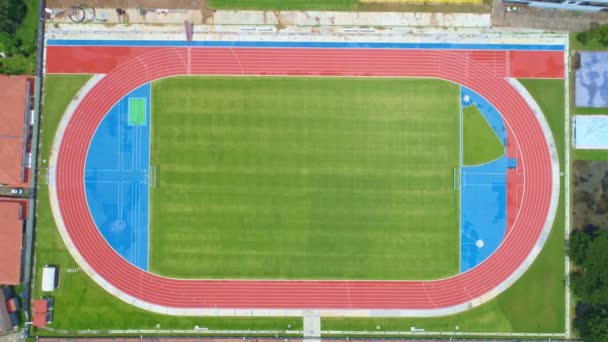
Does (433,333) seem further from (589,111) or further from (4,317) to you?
(4,317)

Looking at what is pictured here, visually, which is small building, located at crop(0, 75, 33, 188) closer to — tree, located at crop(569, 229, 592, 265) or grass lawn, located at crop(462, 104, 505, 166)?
grass lawn, located at crop(462, 104, 505, 166)

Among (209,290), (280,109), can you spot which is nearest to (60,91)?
(280,109)

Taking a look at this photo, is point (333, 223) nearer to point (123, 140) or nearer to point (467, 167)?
point (467, 167)

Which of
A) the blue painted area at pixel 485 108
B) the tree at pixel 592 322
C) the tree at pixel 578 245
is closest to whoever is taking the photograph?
the tree at pixel 592 322

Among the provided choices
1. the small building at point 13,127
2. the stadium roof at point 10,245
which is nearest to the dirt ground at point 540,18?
the small building at point 13,127

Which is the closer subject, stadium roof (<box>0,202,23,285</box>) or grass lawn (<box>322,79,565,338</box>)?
stadium roof (<box>0,202,23,285</box>)

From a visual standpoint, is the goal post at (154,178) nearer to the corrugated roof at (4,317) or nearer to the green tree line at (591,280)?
the corrugated roof at (4,317)

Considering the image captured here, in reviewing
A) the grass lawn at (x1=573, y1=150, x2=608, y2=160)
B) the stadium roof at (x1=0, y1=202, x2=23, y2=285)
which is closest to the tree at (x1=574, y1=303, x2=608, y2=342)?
the grass lawn at (x1=573, y1=150, x2=608, y2=160)
